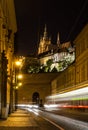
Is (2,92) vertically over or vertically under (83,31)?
under

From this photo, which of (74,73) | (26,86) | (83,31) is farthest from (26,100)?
(83,31)

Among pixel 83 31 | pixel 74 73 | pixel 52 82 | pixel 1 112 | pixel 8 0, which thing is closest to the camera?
pixel 1 112

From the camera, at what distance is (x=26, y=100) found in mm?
127312

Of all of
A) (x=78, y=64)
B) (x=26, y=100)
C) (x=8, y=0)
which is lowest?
(x=26, y=100)

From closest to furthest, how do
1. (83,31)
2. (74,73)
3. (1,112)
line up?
1. (1,112)
2. (83,31)
3. (74,73)

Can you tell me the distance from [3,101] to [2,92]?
0.80 m

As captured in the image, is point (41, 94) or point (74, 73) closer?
point (74, 73)

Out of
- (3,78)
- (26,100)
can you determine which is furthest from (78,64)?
(26,100)

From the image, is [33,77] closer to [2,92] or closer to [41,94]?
[41,94]

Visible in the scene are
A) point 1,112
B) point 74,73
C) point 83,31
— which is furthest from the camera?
point 74,73

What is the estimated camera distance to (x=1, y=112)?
33.8 meters

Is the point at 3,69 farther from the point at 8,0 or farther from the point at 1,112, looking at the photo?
the point at 8,0

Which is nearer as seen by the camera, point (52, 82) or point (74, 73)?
point (74, 73)

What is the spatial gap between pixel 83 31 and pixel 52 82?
51464mm
